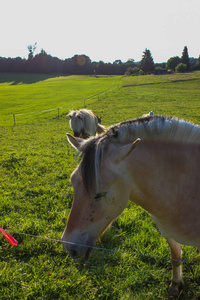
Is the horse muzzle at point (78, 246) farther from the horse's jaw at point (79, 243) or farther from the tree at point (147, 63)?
the tree at point (147, 63)

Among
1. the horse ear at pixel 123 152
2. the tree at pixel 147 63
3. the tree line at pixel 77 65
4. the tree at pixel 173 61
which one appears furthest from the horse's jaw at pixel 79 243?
the tree at pixel 173 61

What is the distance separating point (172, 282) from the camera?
9.85 ft

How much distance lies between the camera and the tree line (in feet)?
284

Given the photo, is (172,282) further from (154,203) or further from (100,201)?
(100,201)

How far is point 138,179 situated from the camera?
1979mm

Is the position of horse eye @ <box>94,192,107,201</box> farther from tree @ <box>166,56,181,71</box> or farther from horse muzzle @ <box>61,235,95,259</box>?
tree @ <box>166,56,181,71</box>

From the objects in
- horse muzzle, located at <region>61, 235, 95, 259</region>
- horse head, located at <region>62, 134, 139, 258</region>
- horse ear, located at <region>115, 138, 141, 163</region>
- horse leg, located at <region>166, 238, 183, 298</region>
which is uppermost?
horse ear, located at <region>115, 138, 141, 163</region>

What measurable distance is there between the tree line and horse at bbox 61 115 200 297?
A: 85904mm

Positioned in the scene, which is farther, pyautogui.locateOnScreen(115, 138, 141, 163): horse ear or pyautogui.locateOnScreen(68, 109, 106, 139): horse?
pyautogui.locateOnScreen(68, 109, 106, 139): horse

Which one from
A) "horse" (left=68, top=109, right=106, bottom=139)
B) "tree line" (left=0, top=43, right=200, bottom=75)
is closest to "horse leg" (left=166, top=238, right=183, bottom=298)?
"horse" (left=68, top=109, right=106, bottom=139)

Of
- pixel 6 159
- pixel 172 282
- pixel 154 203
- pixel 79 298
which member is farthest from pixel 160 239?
pixel 6 159

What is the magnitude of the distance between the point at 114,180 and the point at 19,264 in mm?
2748

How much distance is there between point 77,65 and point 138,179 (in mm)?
107929

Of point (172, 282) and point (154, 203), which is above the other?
point (154, 203)
